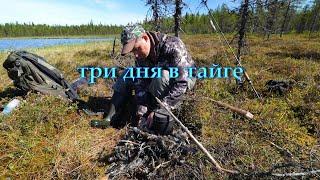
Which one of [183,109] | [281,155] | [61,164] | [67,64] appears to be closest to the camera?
[61,164]

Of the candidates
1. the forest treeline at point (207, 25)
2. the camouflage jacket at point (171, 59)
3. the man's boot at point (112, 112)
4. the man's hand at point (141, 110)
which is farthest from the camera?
the forest treeline at point (207, 25)

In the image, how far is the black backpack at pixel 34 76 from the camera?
5.38 metres

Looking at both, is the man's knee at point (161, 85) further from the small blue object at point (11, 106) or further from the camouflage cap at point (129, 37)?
the small blue object at point (11, 106)

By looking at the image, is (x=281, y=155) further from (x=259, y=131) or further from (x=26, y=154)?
(x=26, y=154)

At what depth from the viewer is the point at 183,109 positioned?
4.83 metres

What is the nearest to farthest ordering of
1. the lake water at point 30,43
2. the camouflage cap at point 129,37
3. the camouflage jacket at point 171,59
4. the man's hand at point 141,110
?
the camouflage cap at point 129,37, the camouflage jacket at point 171,59, the man's hand at point 141,110, the lake water at point 30,43

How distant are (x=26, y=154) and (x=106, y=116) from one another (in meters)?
1.57

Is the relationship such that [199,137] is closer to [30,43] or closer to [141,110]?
[141,110]

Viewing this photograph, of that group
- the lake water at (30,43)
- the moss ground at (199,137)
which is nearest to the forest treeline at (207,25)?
the lake water at (30,43)

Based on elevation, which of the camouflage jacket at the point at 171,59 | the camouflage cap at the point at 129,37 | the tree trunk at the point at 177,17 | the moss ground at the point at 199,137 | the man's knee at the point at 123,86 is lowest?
the moss ground at the point at 199,137

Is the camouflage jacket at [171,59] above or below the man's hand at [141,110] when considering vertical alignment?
above

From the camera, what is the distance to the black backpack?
212 inches

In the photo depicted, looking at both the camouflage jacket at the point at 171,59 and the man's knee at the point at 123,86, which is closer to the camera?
the camouflage jacket at the point at 171,59

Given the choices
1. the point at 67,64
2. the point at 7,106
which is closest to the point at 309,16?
the point at 67,64
